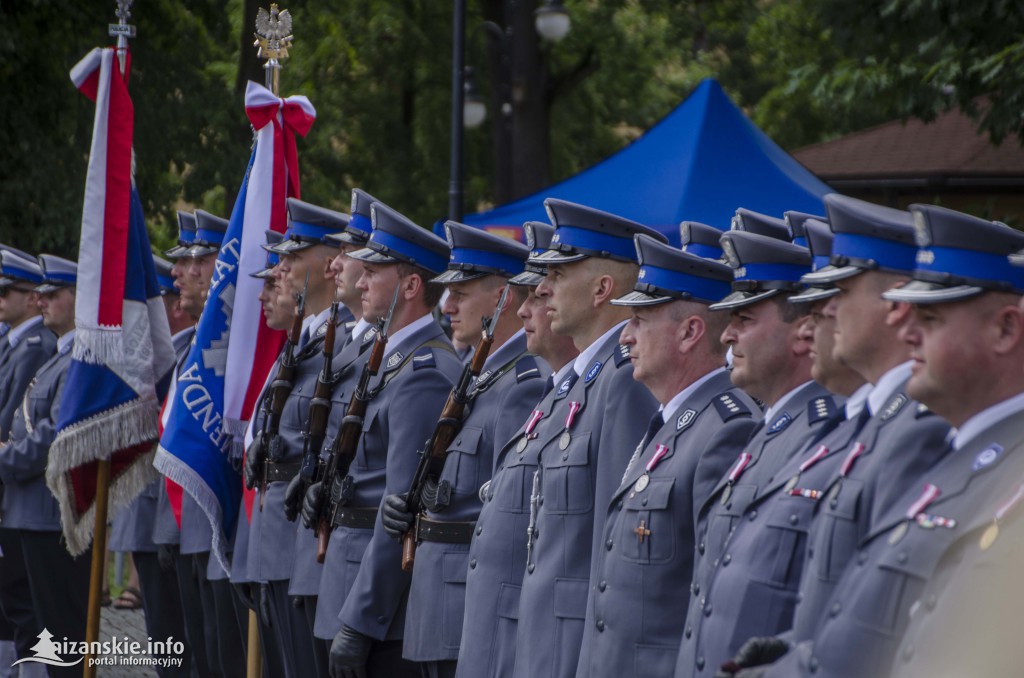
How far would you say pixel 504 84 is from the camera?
18.7 metres

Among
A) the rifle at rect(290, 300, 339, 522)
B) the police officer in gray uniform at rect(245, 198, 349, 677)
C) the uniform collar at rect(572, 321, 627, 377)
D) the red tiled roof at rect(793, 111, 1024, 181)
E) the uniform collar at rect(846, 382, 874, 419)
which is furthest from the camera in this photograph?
the red tiled roof at rect(793, 111, 1024, 181)

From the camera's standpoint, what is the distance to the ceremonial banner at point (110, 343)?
7785 mm

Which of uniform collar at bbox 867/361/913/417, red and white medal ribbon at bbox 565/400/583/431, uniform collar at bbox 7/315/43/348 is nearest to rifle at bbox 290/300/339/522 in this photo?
red and white medal ribbon at bbox 565/400/583/431

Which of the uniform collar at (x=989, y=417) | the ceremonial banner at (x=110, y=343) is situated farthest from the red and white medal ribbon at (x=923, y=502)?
the ceremonial banner at (x=110, y=343)

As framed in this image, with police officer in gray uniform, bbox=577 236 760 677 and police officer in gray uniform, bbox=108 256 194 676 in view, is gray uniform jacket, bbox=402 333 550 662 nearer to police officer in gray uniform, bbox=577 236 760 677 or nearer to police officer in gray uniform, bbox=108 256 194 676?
police officer in gray uniform, bbox=577 236 760 677

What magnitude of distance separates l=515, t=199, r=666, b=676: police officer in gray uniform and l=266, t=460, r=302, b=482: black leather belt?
185 cm

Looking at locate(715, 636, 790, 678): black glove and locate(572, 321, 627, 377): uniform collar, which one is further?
locate(572, 321, 627, 377): uniform collar

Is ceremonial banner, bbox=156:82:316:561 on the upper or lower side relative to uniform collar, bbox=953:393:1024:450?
upper

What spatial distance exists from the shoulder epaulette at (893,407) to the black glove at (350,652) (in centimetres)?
272

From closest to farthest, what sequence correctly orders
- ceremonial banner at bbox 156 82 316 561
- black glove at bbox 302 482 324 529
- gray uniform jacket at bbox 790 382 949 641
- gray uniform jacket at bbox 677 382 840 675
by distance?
gray uniform jacket at bbox 790 382 949 641 → gray uniform jacket at bbox 677 382 840 675 → black glove at bbox 302 482 324 529 → ceremonial banner at bbox 156 82 316 561

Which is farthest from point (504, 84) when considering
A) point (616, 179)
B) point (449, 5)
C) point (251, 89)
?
point (251, 89)

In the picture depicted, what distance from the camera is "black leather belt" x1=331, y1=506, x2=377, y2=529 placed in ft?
19.4

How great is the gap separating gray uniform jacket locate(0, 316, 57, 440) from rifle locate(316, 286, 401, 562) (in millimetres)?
3883

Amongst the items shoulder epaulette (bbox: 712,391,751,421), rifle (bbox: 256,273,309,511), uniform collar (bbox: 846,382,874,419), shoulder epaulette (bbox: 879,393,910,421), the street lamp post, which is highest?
the street lamp post
